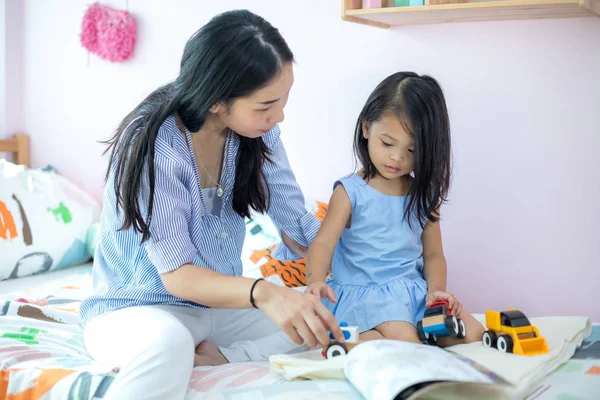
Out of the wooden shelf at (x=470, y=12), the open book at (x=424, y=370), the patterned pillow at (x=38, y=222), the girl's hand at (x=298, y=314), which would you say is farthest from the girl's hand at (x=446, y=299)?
the patterned pillow at (x=38, y=222)

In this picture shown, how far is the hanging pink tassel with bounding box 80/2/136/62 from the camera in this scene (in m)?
2.36

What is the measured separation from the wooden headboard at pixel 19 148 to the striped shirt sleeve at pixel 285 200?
1.44 m

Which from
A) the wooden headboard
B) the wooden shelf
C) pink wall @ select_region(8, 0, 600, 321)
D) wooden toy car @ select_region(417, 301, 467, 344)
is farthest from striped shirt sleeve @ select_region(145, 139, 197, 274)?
the wooden headboard

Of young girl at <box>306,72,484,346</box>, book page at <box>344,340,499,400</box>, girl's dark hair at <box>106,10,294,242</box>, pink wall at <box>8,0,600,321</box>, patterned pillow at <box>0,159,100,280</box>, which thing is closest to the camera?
book page at <box>344,340,499,400</box>

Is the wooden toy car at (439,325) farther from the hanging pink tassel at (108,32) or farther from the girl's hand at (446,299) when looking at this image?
the hanging pink tassel at (108,32)

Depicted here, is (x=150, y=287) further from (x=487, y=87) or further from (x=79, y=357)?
(x=487, y=87)

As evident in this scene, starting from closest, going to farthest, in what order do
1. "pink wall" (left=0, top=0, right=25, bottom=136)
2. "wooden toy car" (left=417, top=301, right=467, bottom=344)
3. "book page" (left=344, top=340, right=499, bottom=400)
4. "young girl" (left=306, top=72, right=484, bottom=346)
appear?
"book page" (left=344, top=340, right=499, bottom=400) < "wooden toy car" (left=417, top=301, right=467, bottom=344) < "young girl" (left=306, top=72, right=484, bottom=346) < "pink wall" (left=0, top=0, right=25, bottom=136)

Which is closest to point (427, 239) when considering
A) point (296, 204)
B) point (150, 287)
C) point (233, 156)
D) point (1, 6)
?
point (296, 204)

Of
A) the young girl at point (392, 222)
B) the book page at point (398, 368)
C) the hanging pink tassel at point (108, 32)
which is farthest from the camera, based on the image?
the hanging pink tassel at point (108, 32)

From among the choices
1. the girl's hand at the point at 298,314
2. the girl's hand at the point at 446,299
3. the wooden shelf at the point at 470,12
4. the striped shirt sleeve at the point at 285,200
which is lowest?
the girl's hand at the point at 446,299

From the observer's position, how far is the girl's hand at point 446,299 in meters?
1.34

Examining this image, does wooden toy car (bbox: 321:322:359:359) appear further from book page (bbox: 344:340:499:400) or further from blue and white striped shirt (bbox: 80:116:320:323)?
blue and white striped shirt (bbox: 80:116:320:323)

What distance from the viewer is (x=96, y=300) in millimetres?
1281

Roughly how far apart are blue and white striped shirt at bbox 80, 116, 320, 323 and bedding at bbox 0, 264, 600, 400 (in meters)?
0.11
